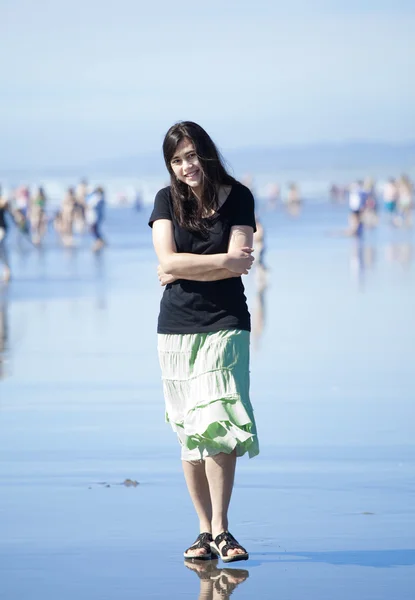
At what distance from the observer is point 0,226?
24766 millimetres

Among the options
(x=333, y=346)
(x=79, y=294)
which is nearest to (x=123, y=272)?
(x=79, y=294)

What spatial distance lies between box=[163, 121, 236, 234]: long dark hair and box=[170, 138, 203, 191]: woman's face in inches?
0.7

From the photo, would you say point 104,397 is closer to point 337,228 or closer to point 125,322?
point 125,322

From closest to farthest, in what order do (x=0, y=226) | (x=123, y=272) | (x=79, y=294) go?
(x=79, y=294)
(x=0, y=226)
(x=123, y=272)

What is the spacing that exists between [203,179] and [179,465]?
8.14 feet

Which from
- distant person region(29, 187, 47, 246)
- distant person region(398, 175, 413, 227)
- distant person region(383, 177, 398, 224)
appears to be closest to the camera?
distant person region(29, 187, 47, 246)

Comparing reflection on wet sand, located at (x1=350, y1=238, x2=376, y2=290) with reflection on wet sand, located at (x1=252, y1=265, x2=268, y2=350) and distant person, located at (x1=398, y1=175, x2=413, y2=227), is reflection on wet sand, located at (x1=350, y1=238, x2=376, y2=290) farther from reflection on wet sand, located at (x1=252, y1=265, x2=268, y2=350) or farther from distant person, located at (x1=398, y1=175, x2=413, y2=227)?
distant person, located at (x1=398, y1=175, x2=413, y2=227)

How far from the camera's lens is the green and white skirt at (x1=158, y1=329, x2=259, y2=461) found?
236 inches

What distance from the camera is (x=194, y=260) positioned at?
600cm

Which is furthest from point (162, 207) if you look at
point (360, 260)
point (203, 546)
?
point (360, 260)

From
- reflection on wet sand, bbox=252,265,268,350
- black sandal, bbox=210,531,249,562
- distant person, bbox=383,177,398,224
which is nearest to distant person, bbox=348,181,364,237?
distant person, bbox=383,177,398,224

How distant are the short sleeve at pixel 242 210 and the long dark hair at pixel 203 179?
65 millimetres

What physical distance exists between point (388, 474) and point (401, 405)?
261cm

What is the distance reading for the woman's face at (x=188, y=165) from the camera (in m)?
6.09
